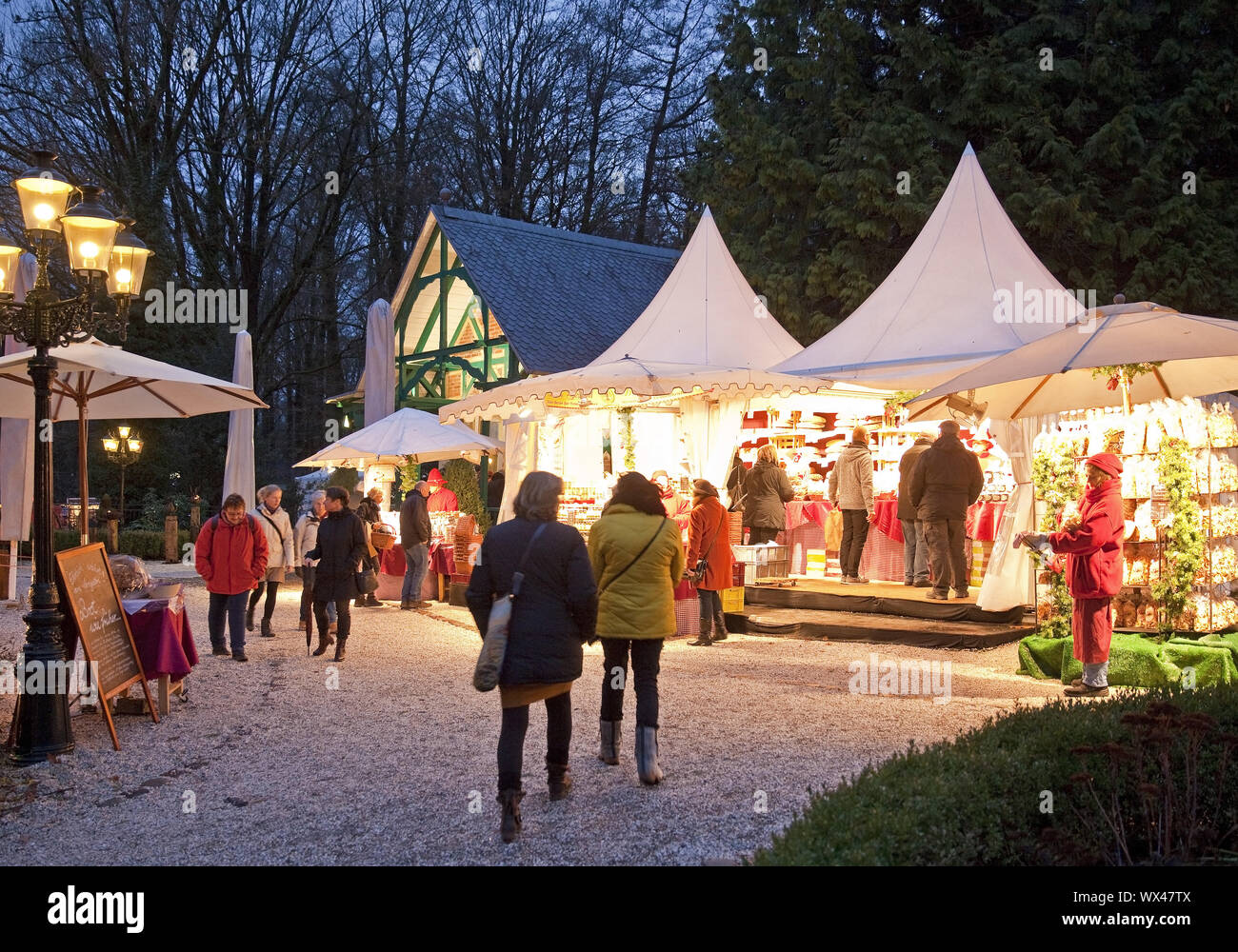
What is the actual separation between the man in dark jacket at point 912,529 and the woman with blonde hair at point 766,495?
1406mm

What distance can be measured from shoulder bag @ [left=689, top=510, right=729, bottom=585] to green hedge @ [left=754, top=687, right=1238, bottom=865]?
574 cm

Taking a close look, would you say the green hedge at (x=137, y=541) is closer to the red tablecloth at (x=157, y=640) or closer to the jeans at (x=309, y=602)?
the jeans at (x=309, y=602)

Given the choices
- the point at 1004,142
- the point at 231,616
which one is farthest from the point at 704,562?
the point at 1004,142

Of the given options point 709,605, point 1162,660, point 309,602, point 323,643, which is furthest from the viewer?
point 309,602

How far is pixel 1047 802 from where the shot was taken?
166 inches

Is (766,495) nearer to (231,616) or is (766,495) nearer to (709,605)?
(709,605)

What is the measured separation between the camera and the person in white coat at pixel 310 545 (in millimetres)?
11209

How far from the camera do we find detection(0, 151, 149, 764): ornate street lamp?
684 centimetres

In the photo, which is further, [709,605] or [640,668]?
[709,605]

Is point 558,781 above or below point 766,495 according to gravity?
below

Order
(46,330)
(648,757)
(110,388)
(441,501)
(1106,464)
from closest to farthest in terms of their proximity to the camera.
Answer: (648,757)
(46,330)
(1106,464)
(110,388)
(441,501)

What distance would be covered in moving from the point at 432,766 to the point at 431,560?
9.89 meters

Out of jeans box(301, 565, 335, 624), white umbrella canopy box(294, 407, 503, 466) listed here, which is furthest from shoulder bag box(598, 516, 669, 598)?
white umbrella canopy box(294, 407, 503, 466)
